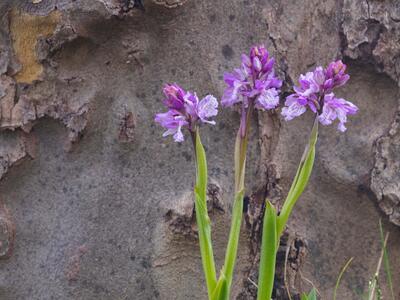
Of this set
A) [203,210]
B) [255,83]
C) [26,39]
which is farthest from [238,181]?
[26,39]

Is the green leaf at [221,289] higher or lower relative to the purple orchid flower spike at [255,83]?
lower

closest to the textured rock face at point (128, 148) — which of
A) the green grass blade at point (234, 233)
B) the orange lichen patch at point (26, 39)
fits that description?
the orange lichen patch at point (26, 39)

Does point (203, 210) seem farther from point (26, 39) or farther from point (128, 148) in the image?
point (26, 39)

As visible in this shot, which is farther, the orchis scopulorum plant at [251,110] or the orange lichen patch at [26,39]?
the orange lichen patch at [26,39]

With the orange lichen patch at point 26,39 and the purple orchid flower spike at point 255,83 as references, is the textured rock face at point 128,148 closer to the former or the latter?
the orange lichen patch at point 26,39

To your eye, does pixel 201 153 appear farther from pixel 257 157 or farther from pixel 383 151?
pixel 383 151

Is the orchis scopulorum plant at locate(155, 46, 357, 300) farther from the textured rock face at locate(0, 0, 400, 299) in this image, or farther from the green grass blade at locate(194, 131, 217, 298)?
the textured rock face at locate(0, 0, 400, 299)

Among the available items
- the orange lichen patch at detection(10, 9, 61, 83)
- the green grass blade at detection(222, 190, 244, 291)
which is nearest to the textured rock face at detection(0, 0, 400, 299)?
the orange lichen patch at detection(10, 9, 61, 83)
